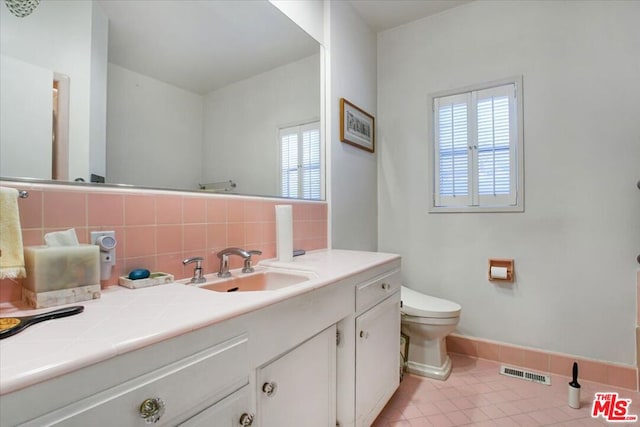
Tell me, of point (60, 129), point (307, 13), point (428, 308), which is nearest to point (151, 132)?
point (60, 129)

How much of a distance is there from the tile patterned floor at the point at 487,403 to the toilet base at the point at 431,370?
0.03 m

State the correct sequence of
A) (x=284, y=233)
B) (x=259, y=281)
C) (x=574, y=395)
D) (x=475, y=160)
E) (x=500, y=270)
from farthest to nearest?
(x=475, y=160) → (x=500, y=270) → (x=574, y=395) → (x=284, y=233) → (x=259, y=281)

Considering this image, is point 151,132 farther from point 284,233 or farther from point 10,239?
point 284,233

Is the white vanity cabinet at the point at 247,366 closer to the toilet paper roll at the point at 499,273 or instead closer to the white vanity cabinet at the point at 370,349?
the white vanity cabinet at the point at 370,349

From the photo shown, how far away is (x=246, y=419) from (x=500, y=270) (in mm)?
1895

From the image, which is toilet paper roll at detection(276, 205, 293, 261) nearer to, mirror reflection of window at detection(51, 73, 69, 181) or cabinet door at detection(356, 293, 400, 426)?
cabinet door at detection(356, 293, 400, 426)

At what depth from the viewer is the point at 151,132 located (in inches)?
44.4

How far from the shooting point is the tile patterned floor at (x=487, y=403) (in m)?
1.50

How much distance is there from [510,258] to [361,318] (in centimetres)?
138

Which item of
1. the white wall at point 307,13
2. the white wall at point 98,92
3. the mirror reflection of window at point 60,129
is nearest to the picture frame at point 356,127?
the white wall at point 307,13

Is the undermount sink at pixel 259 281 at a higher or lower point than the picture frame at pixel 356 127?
lower

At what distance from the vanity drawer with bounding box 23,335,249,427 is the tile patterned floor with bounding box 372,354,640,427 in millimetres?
1157

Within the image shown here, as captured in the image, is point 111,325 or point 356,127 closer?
point 111,325

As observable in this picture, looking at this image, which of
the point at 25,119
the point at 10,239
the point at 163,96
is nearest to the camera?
the point at 10,239
